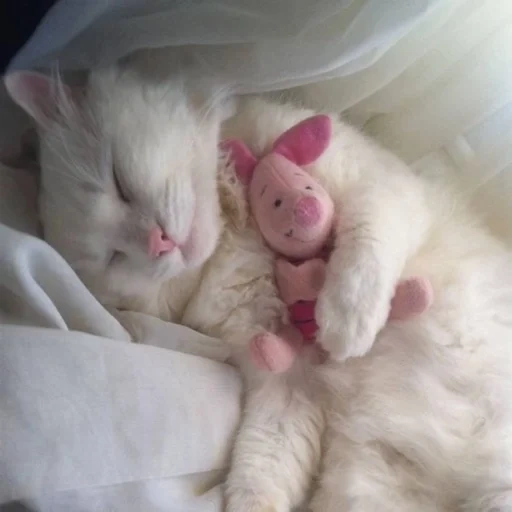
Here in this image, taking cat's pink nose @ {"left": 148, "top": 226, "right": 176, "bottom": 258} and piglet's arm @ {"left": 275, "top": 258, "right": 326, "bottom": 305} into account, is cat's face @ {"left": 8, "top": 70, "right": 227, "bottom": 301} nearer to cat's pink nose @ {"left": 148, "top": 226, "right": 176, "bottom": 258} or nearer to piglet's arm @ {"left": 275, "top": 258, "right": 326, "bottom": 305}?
cat's pink nose @ {"left": 148, "top": 226, "right": 176, "bottom": 258}

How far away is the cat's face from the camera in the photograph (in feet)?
2.84

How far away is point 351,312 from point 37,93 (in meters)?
0.54

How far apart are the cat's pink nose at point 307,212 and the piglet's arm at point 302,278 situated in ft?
0.29

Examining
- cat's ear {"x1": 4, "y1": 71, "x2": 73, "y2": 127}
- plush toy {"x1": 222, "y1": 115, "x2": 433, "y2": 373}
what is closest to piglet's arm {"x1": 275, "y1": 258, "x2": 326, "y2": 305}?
plush toy {"x1": 222, "y1": 115, "x2": 433, "y2": 373}

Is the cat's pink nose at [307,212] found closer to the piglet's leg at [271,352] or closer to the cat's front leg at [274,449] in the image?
the piglet's leg at [271,352]

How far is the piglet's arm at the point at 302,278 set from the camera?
919mm

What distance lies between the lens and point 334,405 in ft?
3.22

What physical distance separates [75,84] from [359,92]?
1.49 feet

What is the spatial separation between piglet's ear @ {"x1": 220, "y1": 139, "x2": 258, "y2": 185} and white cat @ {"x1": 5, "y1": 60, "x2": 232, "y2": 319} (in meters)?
0.03

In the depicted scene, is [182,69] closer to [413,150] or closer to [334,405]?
[413,150]

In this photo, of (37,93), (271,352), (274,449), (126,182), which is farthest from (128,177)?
(274,449)

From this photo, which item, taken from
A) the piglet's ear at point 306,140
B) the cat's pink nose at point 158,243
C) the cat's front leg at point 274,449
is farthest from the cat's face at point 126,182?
the cat's front leg at point 274,449

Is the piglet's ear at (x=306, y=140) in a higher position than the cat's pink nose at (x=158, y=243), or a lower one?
higher

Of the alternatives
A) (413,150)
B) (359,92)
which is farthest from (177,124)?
(413,150)
